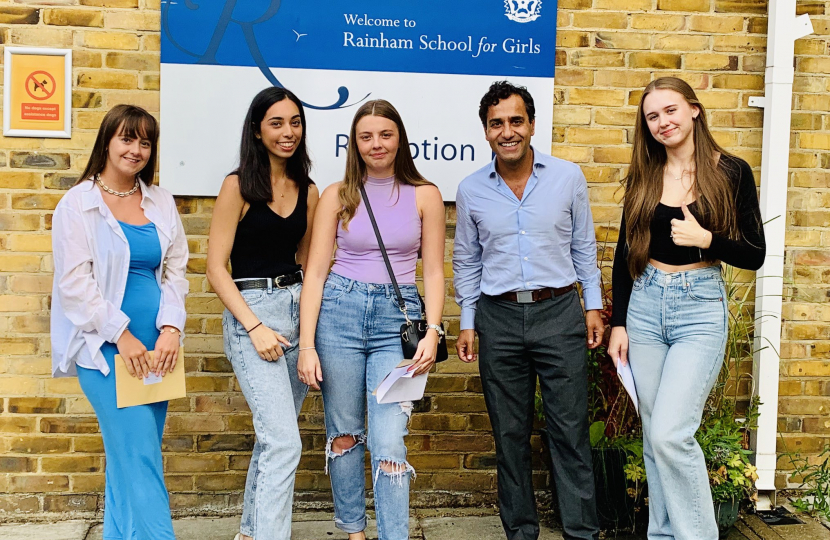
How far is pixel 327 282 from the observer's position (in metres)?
3.36

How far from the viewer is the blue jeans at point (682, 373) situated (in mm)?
3137

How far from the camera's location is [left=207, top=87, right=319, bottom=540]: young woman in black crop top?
3.20 m

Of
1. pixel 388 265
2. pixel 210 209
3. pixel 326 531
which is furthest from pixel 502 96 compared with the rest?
pixel 326 531

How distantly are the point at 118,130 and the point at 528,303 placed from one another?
1701mm

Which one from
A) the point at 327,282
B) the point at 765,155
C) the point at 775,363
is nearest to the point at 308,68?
the point at 327,282

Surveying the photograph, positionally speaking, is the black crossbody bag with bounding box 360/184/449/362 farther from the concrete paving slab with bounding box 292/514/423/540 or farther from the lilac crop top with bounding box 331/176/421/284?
the concrete paving slab with bounding box 292/514/423/540

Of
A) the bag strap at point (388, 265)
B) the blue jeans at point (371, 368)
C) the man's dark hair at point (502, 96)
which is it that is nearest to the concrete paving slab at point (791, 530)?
the blue jeans at point (371, 368)

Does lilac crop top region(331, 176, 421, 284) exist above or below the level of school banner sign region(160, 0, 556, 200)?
below

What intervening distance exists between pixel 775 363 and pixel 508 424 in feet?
5.43

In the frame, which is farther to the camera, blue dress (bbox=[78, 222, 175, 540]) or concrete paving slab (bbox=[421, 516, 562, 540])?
concrete paving slab (bbox=[421, 516, 562, 540])

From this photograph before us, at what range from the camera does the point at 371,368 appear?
131 inches

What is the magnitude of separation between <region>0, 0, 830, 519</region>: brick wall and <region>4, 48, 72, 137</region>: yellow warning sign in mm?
60

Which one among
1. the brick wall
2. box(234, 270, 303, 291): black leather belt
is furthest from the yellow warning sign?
box(234, 270, 303, 291): black leather belt

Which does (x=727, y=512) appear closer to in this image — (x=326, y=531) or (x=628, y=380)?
(x=628, y=380)
